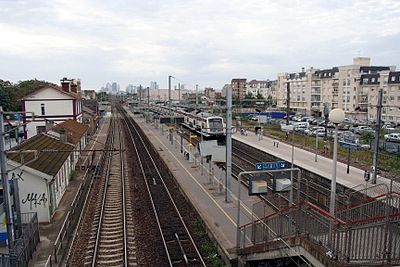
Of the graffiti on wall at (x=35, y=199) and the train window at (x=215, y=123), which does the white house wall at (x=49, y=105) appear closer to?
the train window at (x=215, y=123)

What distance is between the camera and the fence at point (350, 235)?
7082 millimetres

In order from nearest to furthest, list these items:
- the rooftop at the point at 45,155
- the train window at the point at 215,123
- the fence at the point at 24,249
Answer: the fence at the point at 24,249 < the rooftop at the point at 45,155 < the train window at the point at 215,123

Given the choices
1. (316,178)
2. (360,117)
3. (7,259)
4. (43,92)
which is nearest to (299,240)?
(7,259)

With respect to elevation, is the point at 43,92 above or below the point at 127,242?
above

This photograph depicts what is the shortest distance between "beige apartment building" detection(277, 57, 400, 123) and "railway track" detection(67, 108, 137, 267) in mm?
40438

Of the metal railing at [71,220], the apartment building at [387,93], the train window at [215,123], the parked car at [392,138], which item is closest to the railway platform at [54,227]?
the metal railing at [71,220]

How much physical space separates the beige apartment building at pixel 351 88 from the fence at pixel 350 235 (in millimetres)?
47862

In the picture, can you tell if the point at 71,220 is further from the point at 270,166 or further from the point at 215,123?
the point at 215,123

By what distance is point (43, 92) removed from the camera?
3712 centimetres

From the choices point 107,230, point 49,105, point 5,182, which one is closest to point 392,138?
point 107,230

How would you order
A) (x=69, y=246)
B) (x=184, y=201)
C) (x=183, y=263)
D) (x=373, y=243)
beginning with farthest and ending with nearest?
(x=184, y=201) → (x=69, y=246) → (x=183, y=263) → (x=373, y=243)

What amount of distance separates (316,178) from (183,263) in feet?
39.5

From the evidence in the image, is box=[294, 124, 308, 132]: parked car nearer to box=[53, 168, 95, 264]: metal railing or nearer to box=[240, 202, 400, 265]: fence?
box=[53, 168, 95, 264]: metal railing

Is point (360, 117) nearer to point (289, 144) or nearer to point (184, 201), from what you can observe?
point (289, 144)
